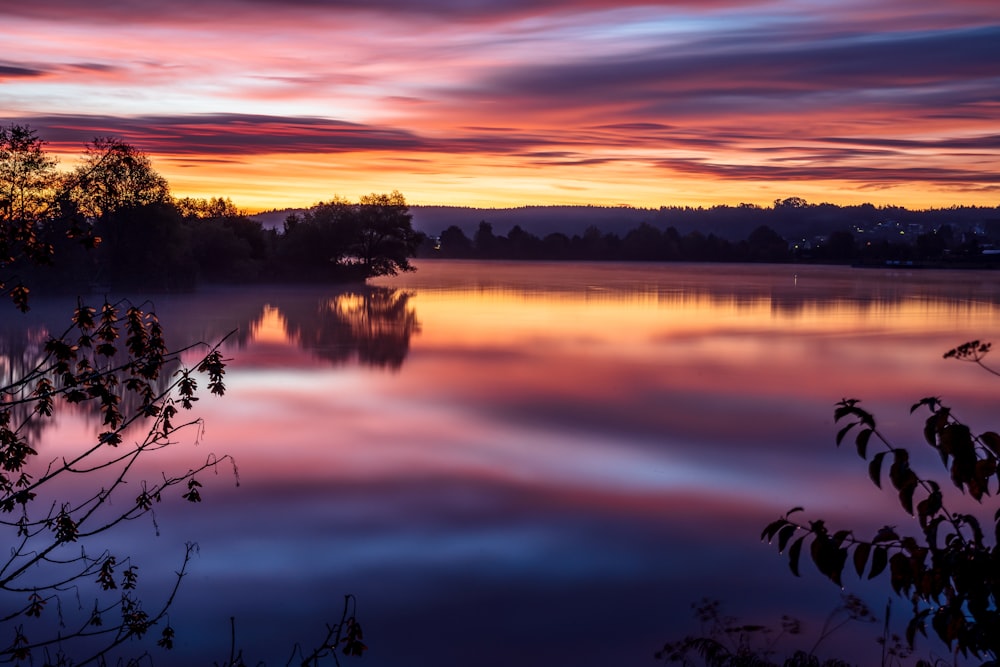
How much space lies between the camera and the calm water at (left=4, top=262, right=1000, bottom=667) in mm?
9195

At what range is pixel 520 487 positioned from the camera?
1400cm

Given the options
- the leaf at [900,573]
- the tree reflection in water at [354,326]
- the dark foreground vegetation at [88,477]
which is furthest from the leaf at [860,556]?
the tree reflection in water at [354,326]

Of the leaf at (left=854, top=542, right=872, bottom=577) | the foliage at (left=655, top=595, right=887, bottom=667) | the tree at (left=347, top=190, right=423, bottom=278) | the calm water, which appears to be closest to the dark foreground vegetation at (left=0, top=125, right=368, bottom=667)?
the calm water

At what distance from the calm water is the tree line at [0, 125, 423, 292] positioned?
1930 centimetres

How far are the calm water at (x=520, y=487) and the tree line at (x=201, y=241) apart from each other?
1930 cm

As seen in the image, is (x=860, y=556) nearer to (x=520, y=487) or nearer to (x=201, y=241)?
(x=520, y=487)

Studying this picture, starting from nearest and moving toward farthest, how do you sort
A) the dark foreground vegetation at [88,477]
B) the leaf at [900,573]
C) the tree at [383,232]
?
the leaf at [900,573] < the dark foreground vegetation at [88,477] < the tree at [383,232]

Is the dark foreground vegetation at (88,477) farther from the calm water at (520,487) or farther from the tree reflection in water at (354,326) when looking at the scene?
the tree reflection in water at (354,326)

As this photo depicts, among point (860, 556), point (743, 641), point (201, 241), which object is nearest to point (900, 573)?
point (860, 556)

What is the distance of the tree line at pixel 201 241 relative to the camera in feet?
178

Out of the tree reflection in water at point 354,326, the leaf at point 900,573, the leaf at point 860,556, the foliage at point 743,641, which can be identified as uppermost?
the leaf at point 860,556

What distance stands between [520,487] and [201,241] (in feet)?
211

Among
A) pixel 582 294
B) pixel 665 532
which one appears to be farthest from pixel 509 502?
pixel 582 294

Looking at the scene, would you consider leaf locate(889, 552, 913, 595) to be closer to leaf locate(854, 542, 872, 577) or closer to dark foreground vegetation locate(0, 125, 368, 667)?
leaf locate(854, 542, 872, 577)
